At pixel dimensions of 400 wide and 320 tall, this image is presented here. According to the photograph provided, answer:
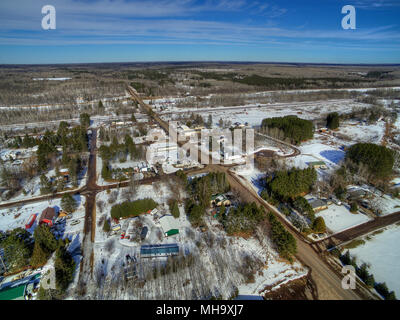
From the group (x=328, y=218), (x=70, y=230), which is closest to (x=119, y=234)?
(x=70, y=230)

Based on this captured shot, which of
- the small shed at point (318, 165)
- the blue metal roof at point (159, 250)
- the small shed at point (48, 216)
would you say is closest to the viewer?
the blue metal roof at point (159, 250)

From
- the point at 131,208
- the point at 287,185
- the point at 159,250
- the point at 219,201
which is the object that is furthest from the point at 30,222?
the point at 287,185

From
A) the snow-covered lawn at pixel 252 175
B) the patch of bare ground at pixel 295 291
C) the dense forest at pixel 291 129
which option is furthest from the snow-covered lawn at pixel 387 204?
the dense forest at pixel 291 129

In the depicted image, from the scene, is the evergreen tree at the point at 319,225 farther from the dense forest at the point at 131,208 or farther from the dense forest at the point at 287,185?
the dense forest at the point at 131,208

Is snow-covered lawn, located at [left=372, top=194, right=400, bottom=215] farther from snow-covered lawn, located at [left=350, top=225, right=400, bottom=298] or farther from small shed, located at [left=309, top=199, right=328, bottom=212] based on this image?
small shed, located at [left=309, top=199, right=328, bottom=212]

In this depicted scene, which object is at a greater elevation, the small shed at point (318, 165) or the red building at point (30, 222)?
the small shed at point (318, 165)
